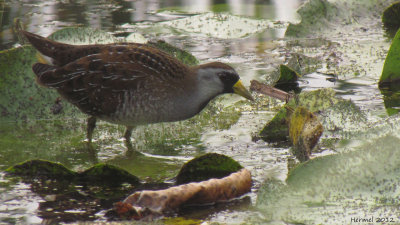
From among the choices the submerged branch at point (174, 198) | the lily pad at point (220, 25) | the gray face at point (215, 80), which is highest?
the lily pad at point (220, 25)

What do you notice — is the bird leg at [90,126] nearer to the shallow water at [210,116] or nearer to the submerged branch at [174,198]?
the shallow water at [210,116]

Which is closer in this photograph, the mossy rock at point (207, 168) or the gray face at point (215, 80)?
the mossy rock at point (207, 168)

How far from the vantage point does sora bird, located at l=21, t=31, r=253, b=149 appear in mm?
4918

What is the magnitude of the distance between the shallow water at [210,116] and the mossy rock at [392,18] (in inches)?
6.0

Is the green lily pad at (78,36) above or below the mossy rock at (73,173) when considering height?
above

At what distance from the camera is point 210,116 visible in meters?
5.51

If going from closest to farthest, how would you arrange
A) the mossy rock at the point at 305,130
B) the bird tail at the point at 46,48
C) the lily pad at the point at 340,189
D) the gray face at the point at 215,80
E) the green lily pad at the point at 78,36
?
the lily pad at the point at 340,189 < the mossy rock at the point at 305,130 < the gray face at the point at 215,80 < the bird tail at the point at 46,48 < the green lily pad at the point at 78,36

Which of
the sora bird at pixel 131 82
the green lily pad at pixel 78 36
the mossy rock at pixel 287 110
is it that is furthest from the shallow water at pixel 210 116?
the green lily pad at pixel 78 36

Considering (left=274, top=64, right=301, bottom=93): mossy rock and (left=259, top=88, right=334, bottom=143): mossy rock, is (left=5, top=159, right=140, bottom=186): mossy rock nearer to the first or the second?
(left=259, top=88, right=334, bottom=143): mossy rock

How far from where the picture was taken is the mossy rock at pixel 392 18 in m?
7.72

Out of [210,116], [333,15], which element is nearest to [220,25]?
[333,15]

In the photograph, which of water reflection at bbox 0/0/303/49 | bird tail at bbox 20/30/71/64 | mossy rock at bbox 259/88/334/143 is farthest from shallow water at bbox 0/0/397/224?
bird tail at bbox 20/30/71/64

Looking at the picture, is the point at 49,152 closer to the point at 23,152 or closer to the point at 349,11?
the point at 23,152

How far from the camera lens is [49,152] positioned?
477cm
